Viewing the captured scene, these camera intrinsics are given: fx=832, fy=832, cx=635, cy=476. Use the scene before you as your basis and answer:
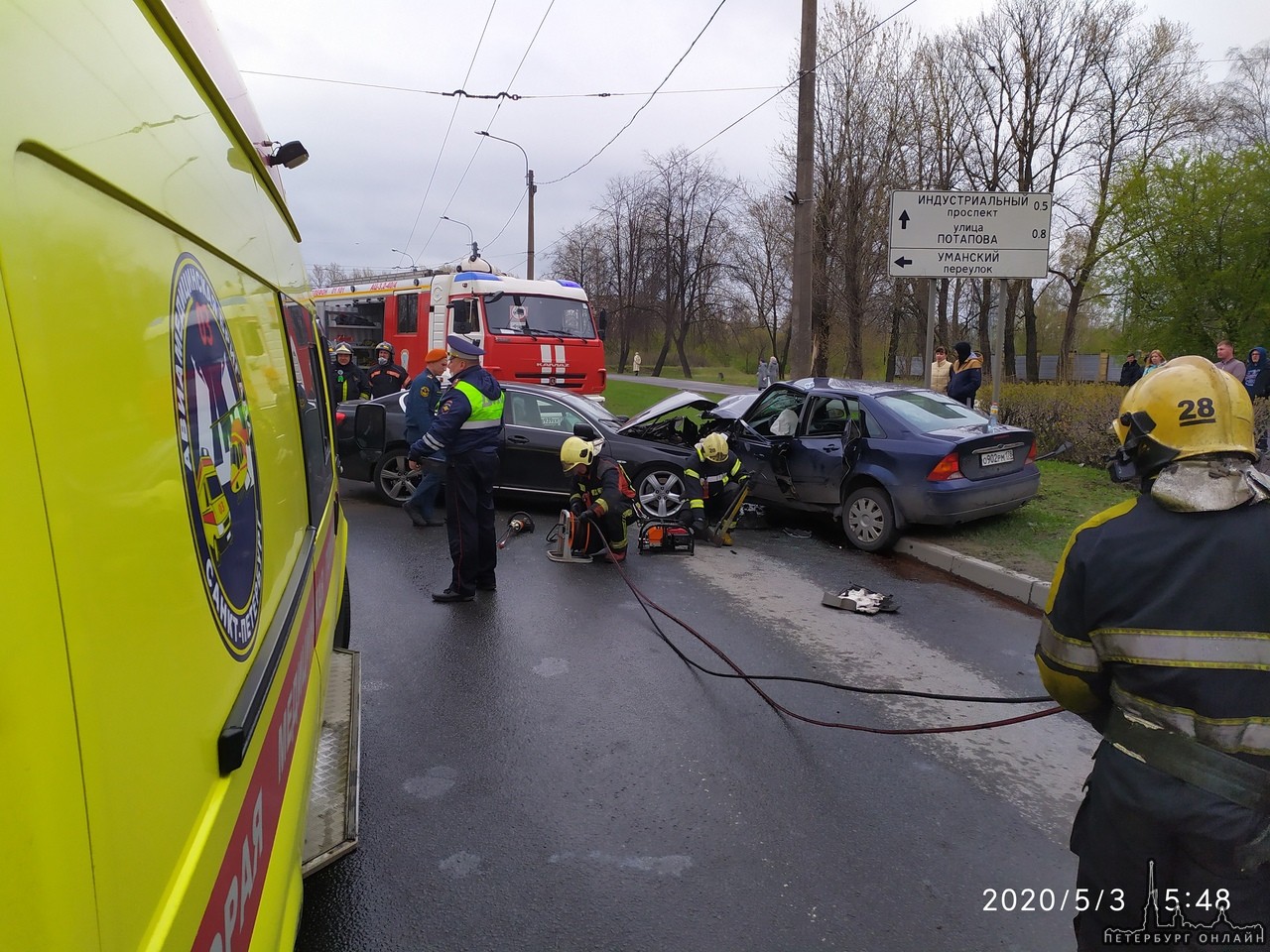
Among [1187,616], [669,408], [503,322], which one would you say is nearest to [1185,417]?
[1187,616]

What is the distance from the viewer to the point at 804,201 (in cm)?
1279

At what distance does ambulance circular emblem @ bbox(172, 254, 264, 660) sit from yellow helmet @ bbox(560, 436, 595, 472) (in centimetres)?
550

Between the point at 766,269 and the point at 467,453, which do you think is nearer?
the point at 467,453

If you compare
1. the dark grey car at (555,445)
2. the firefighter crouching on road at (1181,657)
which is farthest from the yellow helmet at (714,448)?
the firefighter crouching on road at (1181,657)

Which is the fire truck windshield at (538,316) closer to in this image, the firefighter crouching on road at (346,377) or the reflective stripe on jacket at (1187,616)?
the firefighter crouching on road at (346,377)

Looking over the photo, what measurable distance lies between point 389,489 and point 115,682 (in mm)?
9164

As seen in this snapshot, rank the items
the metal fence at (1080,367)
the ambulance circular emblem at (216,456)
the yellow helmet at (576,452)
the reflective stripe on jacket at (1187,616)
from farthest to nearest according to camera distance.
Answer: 1. the metal fence at (1080,367)
2. the yellow helmet at (576,452)
3. the reflective stripe on jacket at (1187,616)
4. the ambulance circular emblem at (216,456)

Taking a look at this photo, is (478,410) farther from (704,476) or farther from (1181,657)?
(1181,657)

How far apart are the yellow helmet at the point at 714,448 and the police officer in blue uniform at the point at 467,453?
2.73 meters

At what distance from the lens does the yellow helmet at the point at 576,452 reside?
7.35m

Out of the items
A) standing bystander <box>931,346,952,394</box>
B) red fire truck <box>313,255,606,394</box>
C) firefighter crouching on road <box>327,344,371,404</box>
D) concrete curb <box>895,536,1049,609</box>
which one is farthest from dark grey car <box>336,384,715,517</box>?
red fire truck <box>313,255,606,394</box>

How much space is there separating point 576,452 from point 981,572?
3.59m

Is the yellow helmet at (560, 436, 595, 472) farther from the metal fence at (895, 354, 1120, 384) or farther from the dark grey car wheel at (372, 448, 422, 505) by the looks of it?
the metal fence at (895, 354, 1120, 384)

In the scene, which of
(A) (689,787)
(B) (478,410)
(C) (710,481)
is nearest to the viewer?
(A) (689,787)
